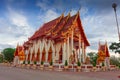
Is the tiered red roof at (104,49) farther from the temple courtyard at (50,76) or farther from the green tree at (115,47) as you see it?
the temple courtyard at (50,76)

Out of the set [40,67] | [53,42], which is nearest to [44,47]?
[53,42]

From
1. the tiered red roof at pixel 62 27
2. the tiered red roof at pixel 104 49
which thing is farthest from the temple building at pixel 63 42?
the tiered red roof at pixel 104 49

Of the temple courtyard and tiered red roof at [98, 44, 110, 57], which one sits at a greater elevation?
tiered red roof at [98, 44, 110, 57]

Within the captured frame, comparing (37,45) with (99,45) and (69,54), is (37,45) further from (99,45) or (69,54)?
(99,45)

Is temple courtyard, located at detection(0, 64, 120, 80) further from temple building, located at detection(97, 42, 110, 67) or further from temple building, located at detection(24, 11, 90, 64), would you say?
temple building, located at detection(97, 42, 110, 67)

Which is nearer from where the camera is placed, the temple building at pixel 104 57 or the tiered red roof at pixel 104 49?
the temple building at pixel 104 57

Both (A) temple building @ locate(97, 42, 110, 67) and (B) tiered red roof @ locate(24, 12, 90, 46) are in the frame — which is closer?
(B) tiered red roof @ locate(24, 12, 90, 46)

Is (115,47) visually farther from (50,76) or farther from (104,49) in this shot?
(50,76)

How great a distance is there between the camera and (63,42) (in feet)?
97.5

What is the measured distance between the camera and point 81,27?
32.5 m

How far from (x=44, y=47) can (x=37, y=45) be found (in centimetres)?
304

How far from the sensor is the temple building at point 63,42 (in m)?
29.5

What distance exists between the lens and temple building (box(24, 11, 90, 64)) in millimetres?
29453

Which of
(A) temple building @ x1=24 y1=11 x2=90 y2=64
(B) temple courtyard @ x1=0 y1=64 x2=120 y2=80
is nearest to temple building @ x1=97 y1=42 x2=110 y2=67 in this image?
(A) temple building @ x1=24 y1=11 x2=90 y2=64
